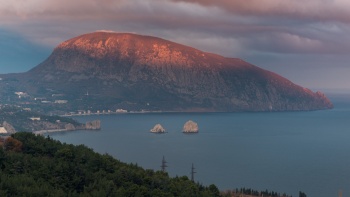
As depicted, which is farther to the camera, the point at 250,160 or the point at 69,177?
the point at 250,160

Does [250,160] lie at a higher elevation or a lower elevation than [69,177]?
lower

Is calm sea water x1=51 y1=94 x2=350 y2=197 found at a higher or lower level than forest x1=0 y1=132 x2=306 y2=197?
lower

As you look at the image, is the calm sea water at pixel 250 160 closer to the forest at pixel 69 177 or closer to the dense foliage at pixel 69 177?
the forest at pixel 69 177

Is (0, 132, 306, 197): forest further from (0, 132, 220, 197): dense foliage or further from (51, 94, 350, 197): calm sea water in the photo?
(51, 94, 350, 197): calm sea water

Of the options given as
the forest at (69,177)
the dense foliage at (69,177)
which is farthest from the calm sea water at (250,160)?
the dense foliage at (69,177)

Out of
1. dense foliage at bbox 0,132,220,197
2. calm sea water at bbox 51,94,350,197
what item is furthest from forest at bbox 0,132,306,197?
calm sea water at bbox 51,94,350,197

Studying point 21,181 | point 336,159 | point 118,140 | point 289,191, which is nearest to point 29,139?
point 21,181

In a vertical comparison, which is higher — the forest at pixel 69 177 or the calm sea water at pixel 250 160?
the forest at pixel 69 177

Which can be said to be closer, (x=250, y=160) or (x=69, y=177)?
(x=69, y=177)

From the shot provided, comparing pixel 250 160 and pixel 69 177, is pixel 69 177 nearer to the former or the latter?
pixel 69 177

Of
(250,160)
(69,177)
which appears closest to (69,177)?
(69,177)
